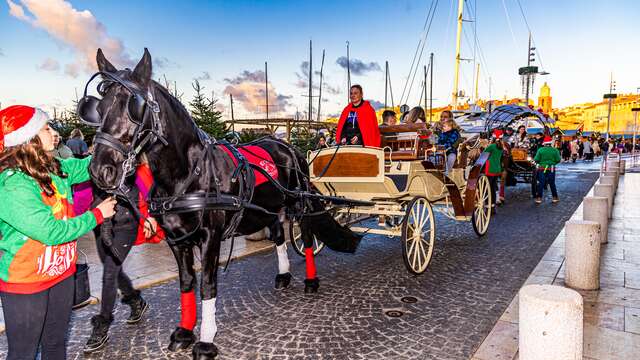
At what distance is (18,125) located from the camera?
80.4 inches

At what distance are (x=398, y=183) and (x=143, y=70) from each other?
12.6ft

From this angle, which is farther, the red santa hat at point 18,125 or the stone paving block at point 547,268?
the stone paving block at point 547,268

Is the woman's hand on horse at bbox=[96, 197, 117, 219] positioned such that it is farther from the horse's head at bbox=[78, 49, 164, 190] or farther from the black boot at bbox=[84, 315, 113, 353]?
the black boot at bbox=[84, 315, 113, 353]

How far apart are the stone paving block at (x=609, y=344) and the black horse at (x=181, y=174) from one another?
3041 mm

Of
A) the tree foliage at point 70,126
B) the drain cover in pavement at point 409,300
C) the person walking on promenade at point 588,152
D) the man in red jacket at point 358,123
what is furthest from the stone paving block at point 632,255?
the person walking on promenade at point 588,152

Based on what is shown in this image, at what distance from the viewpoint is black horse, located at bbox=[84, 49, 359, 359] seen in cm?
252

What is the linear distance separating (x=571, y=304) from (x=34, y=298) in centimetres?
301

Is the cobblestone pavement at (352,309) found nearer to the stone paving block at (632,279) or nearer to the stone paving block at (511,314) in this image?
the stone paving block at (511,314)

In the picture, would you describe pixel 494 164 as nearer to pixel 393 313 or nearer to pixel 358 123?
pixel 358 123

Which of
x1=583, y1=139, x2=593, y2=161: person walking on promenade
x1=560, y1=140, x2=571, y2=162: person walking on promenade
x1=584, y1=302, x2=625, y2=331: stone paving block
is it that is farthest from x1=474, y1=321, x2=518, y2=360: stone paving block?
x1=583, y1=139, x2=593, y2=161: person walking on promenade

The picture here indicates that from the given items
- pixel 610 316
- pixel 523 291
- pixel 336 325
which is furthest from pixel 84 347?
pixel 610 316

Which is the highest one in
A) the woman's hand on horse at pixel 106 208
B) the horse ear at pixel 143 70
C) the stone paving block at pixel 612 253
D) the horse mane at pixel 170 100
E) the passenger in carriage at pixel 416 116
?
the passenger in carriage at pixel 416 116

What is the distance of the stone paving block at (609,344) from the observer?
3168 millimetres

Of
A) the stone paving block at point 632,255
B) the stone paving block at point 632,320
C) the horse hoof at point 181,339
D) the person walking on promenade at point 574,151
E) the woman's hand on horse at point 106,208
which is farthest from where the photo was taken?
the person walking on promenade at point 574,151
